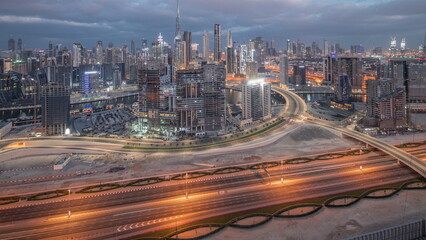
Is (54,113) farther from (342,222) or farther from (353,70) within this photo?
(353,70)

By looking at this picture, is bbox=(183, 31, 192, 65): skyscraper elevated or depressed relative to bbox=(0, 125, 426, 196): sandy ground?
elevated

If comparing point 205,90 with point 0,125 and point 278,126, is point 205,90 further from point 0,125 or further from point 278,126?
point 0,125

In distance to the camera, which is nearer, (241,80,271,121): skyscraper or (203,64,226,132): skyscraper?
(203,64,226,132): skyscraper

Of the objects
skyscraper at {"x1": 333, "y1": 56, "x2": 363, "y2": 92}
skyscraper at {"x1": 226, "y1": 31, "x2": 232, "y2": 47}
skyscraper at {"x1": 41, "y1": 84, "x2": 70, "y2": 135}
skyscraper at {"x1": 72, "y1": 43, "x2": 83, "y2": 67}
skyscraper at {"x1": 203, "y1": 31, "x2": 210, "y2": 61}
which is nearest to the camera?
skyscraper at {"x1": 41, "y1": 84, "x2": 70, "y2": 135}

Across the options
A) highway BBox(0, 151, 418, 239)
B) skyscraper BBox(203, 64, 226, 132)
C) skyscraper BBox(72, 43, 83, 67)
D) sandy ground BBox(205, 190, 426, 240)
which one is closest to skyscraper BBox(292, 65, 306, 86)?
skyscraper BBox(203, 64, 226, 132)

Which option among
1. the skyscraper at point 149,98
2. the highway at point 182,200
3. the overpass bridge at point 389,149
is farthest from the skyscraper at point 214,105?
the highway at point 182,200

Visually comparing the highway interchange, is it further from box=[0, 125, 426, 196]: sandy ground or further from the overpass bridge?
box=[0, 125, 426, 196]: sandy ground

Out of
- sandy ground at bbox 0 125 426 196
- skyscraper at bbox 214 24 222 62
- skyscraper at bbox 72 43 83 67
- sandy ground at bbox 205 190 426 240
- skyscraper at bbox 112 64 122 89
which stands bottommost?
sandy ground at bbox 205 190 426 240
